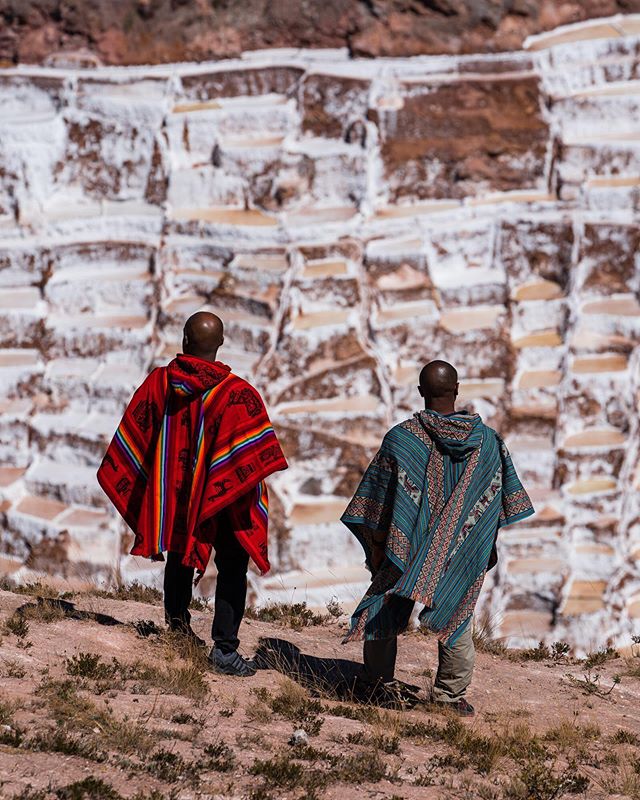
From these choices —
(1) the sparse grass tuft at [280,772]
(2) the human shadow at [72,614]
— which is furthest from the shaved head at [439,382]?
(2) the human shadow at [72,614]

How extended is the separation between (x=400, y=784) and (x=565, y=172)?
9483 mm

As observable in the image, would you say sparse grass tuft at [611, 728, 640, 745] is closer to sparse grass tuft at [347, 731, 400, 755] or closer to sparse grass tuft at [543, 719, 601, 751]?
sparse grass tuft at [543, 719, 601, 751]

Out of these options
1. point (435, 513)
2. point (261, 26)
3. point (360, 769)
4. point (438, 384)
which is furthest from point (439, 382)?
point (261, 26)

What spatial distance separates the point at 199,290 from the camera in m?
11.7

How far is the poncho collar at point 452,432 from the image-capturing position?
14.0 feet

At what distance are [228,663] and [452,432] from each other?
1349 millimetres

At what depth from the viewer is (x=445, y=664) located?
452cm

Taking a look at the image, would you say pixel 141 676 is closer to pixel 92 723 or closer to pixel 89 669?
pixel 89 669

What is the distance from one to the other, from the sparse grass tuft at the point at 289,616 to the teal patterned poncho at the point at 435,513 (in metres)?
1.58

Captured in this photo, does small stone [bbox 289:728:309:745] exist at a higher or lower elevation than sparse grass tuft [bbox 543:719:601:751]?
higher

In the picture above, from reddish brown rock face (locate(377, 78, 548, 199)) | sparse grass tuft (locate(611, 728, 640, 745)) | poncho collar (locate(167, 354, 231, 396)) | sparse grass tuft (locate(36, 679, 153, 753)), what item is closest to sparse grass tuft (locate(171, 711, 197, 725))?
sparse grass tuft (locate(36, 679, 153, 753))

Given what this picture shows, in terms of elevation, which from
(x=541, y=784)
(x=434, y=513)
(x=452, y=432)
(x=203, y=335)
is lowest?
(x=541, y=784)

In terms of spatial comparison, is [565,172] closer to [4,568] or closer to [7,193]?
[7,193]

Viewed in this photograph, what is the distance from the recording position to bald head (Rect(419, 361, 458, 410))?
4234 mm
